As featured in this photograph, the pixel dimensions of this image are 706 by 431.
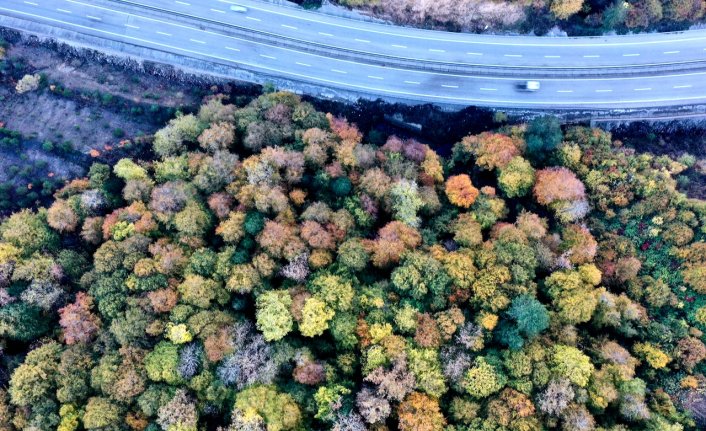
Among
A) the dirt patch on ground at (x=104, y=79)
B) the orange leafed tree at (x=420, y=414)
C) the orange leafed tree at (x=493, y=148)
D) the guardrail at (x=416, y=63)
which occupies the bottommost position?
the orange leafed tree at (x=420, y=414)

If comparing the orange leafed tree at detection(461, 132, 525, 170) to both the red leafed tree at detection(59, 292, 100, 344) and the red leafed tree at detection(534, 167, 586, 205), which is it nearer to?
the red leafed tree at detection(534, 167, 586, 205)

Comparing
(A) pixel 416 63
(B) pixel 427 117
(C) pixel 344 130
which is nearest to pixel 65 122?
(C) pixel 344 130

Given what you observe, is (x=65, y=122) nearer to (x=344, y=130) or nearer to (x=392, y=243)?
(x=344, y=130)

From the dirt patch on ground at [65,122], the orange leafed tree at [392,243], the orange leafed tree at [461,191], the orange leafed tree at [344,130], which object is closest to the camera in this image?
the orange leafed tree at [392,243]

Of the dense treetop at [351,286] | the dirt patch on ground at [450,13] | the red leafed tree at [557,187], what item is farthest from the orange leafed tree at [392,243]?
the dirt patch on ground at [450,13]

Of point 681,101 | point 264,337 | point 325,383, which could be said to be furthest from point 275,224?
point 681,101

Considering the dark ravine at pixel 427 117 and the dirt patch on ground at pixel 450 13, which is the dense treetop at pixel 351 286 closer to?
the dark ravine at pixel 427 117
